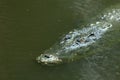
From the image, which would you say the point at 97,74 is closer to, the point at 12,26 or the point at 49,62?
the point at 49,62

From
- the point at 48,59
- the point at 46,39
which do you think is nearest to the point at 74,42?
the point at 46,39

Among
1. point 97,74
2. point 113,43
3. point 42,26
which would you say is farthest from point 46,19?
point 97,74

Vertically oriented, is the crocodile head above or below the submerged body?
below

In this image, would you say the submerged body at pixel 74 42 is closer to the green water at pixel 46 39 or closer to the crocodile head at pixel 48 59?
the crocodile head at pixel 48 59

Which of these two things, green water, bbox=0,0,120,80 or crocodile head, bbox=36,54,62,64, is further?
crocodile head, bbox=36,54,62,64

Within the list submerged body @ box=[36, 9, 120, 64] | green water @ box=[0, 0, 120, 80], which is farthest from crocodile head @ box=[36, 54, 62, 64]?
green water @ box=[0, 0, 120, 80]

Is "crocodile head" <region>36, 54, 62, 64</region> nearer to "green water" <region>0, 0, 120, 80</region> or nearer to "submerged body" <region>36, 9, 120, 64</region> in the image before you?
"submerged body" <region>36, 9, 120, 64</region>
